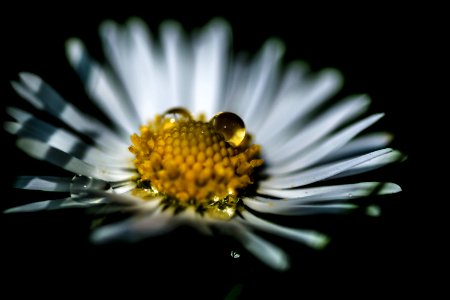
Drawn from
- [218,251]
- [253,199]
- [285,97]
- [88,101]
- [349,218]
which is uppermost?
[88,101]

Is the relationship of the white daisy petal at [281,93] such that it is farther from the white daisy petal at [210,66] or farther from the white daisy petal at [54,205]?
the white daisy petal at [54,205]

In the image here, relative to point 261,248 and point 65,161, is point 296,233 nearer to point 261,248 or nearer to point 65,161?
point 261,248

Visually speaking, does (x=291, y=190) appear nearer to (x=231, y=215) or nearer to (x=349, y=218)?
(x=231, y=215)

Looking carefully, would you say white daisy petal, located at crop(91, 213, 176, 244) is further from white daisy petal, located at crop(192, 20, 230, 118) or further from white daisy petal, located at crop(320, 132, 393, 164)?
white daisy petal, located at crop(192, 20, 230, 118)

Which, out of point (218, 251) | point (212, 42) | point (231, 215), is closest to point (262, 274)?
point (218, 251)

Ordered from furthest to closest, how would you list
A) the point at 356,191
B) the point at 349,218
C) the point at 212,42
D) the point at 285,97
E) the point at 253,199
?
the point at 212,42 → the point at 285,97 → the point at 253,199 → the point at 356,191 → the point at 349,218

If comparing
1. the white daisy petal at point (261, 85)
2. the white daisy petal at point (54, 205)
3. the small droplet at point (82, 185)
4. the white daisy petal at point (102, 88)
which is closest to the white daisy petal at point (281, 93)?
the white daisy petal at point (261, 85)
